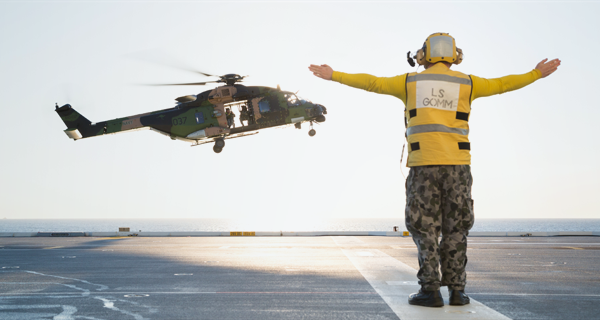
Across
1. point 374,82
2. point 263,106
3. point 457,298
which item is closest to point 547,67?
point 374,82

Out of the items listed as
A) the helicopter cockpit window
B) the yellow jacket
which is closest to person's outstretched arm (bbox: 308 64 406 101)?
the yellow jacket

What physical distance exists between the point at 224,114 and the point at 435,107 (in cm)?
2026

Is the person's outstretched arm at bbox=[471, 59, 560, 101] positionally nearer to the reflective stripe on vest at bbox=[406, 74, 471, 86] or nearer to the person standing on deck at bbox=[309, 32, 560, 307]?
the person standing on deck at bbox=[309, 32, 560, 307]

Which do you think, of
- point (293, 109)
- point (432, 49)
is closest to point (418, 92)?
point (432, 49)

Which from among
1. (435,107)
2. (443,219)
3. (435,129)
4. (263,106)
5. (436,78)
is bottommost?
(443,219)

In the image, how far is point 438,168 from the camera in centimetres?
496

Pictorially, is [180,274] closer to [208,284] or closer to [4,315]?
[208,284]

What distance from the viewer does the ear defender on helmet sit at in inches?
204

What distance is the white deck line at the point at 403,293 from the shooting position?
4410 mm

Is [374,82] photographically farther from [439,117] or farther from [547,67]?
[547,67]

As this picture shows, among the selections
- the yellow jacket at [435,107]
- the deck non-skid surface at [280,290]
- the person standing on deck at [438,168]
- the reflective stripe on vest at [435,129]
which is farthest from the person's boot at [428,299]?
the reflective stripe on vest at [435,129]

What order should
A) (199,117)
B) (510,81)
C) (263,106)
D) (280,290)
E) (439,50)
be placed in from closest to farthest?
(439,50)
(510,81)
(280,290)
(263,106)
(199,117)

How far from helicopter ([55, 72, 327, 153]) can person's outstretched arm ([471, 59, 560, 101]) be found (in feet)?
63.9

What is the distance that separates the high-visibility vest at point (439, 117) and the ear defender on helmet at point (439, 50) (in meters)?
0.18
